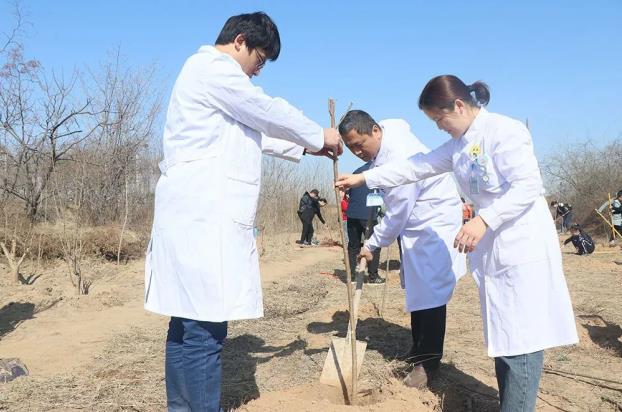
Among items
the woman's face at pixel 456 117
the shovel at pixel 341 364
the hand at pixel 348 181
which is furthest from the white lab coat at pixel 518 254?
the shovel at pixel 341 364

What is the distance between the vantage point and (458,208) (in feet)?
12.1

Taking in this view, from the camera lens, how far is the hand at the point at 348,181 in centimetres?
315

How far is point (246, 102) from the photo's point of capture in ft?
7.45

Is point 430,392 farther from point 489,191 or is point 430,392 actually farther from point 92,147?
point 92,147

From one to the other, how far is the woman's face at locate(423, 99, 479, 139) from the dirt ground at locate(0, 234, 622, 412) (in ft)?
5.01

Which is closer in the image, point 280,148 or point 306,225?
point 280,148

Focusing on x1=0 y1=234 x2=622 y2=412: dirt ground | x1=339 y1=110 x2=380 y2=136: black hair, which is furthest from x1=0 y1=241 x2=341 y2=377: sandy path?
x1=339 y1=110 x2=380 y2=136: black hair

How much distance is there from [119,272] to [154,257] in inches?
297

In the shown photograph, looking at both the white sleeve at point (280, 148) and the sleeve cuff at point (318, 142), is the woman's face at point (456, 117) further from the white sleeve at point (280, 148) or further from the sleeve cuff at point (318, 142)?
the white sleeve at point (280, 148)

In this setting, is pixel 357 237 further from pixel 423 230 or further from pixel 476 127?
pixel 476 127

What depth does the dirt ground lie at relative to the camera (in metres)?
3.28

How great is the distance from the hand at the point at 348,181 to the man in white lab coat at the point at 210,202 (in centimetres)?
76

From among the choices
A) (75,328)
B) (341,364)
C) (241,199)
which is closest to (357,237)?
(75,328)

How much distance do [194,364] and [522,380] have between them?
1450 mm
